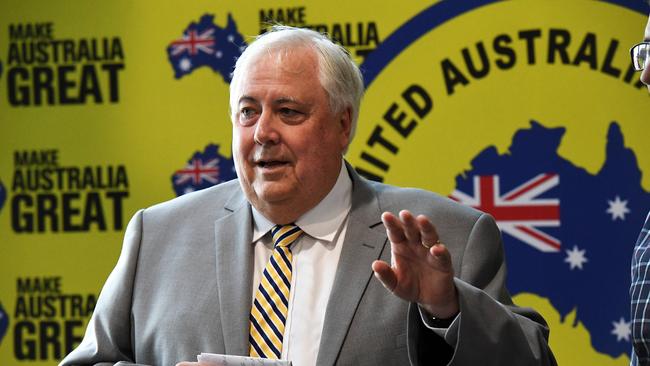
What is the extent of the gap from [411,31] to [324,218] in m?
1.38

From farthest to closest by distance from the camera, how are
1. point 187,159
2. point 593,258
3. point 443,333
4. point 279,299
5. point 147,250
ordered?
point 187,159 → point 593,258 → point 147,250 → point 279,299 → point 443,333

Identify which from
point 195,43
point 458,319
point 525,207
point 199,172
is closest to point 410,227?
point 458,319

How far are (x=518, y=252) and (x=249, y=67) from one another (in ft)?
5.03

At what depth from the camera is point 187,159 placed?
12.9ft

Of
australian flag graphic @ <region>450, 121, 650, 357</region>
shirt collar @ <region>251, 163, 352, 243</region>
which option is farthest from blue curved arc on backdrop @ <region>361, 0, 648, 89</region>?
shirt collar @ <region>251, 163, 352, 243</region>

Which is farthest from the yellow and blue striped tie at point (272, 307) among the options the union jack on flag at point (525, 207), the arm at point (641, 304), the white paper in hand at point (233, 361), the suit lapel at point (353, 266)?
the union jack on flag at point (525, 207)

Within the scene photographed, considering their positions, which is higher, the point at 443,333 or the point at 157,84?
the point at 157,84

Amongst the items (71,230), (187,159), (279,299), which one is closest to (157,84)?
(187,159)

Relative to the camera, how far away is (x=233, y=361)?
2176 millimetres

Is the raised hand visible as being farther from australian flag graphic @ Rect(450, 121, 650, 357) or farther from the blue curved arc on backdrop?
the blue curved arc on backdrop

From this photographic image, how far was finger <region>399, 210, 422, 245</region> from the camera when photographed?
199 centimetres

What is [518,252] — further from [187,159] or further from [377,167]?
[187,159]

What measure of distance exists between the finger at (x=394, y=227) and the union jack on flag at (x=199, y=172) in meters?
1.95

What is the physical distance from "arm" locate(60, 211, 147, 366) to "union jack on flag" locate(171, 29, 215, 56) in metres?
1.44
